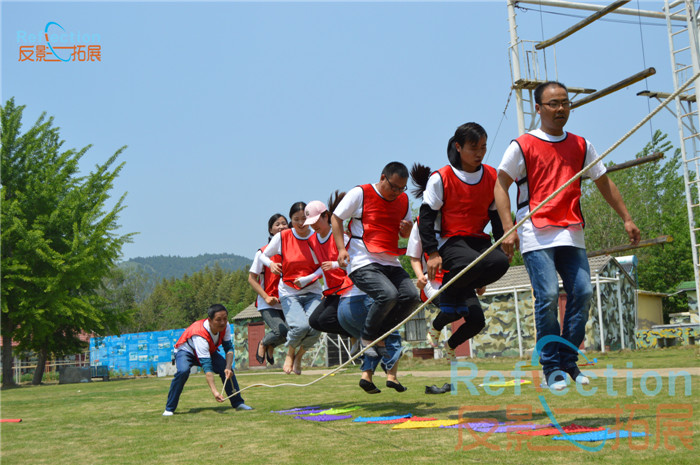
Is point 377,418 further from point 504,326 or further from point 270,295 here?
point 504,326

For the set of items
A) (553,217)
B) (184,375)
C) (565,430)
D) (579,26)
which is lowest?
(565,430)

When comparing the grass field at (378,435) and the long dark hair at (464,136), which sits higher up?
the long dark hair at (464,136)

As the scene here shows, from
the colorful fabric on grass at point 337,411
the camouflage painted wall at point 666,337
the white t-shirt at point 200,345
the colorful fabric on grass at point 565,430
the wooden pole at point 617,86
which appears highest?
the wooden pole at point 617,86

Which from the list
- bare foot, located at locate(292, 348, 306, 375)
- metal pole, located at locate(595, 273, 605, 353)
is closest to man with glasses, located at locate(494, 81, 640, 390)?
bare foot, located at locate(292, 348, 306, 375)

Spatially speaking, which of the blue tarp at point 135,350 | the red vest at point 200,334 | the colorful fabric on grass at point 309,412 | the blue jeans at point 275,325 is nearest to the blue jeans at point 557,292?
the colorful fabric on grass at point 309,412

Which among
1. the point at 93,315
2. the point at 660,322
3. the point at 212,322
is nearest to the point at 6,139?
the point at 93,315

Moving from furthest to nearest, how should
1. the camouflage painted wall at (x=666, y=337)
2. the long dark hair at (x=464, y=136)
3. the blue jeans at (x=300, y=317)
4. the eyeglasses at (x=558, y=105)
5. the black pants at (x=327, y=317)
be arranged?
the camouflage painted wall at (x=666, y=337) < the blue jeans at (x=300, y=317) < the black pants at (x=327, y=317) < the long dark hair at (x=464, y=136) < the eyeglasses at (x=558, y=105)

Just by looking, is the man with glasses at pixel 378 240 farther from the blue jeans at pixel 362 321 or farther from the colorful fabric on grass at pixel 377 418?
the colorful fabric on grass at pixel 377 418

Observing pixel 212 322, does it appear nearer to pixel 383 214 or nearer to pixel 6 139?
pixel 383 214

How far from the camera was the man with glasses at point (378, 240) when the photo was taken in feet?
21.9

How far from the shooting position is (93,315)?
29016mm

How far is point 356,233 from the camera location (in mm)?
6910

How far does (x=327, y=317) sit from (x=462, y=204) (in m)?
2.53

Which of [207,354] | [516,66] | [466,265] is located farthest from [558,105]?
[516,66]
